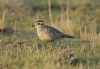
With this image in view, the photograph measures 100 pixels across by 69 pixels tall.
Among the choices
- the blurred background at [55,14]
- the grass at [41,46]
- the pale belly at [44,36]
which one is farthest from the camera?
the blurred background at [55,14]

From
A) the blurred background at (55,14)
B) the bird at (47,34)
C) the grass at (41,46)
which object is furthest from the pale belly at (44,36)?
the blurred background at (55,14)

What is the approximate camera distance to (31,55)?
12.8 meters

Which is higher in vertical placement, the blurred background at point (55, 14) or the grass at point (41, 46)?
the blurred background at point (55, 14)

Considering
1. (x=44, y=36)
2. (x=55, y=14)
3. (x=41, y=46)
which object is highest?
(x=55, y=14)

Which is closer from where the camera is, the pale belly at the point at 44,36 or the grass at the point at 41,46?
the grass at the point at 41,46

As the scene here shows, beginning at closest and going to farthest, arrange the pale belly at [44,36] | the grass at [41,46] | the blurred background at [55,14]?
the grass at [41,46] < the pale belly at [44,36] < the blurred background at [55,14]

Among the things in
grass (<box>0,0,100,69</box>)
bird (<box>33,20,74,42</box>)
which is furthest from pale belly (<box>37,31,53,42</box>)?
grass (<box>0,0,100,69</box>)

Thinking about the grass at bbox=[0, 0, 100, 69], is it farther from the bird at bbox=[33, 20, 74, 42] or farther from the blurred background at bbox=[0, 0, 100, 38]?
the bird at bbox=[33, 20, 74, 42]

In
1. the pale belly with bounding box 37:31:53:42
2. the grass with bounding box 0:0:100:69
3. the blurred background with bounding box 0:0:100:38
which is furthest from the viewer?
the blurred background with bounding box 0:0:100:38

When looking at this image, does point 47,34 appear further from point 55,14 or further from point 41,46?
point 55,14

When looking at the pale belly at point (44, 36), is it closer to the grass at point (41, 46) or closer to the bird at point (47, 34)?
the bird at point (47, 34)

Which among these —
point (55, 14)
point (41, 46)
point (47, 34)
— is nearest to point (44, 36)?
point (47, 34)

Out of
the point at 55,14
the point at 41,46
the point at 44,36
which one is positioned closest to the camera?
the point at 41,46

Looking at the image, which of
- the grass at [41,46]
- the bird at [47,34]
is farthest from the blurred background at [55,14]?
the bird at [47,34]
